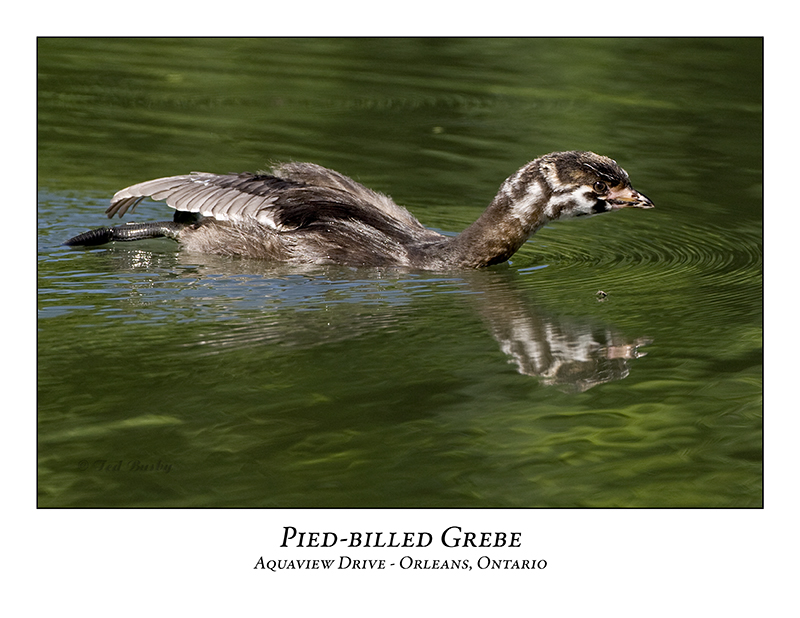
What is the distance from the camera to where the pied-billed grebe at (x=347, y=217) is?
9555 millimetres

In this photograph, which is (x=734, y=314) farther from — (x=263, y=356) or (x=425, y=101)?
(x=425, y=101)

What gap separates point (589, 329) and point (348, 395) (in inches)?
86.5

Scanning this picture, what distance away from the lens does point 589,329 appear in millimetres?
8242

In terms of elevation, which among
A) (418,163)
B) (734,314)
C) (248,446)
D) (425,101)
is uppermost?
(425,101)

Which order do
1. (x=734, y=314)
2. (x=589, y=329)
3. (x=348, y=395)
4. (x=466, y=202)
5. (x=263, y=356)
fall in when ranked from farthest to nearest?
(x=466, y=202)
(x=734, y=314)
(x=589, y=329)
(x=263, y=356)
(x=348, y=395)

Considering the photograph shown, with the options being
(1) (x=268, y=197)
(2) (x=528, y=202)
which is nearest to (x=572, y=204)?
(2) (x=528, y=202)

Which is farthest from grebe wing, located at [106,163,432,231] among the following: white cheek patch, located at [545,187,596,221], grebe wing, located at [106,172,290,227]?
white cheek patch, located at [545,187,596,221]

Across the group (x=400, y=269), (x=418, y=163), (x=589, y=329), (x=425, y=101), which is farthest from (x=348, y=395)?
(x=425, y=101)

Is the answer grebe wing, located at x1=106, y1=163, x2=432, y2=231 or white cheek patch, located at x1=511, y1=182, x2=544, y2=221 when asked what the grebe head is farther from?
grebe wing, located at x1=106, y1=163, x2=432, y2=231

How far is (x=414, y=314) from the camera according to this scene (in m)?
8.47

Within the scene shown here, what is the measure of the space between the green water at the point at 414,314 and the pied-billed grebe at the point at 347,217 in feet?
0.68

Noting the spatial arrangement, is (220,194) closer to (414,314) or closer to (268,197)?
(268,197)

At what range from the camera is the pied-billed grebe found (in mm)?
9555

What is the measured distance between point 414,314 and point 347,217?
5.76 ft
